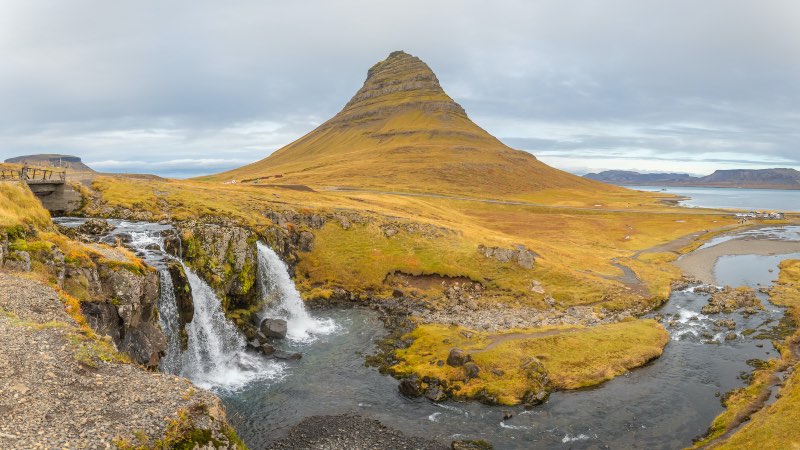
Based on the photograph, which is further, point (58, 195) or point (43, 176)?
point (58, 195)

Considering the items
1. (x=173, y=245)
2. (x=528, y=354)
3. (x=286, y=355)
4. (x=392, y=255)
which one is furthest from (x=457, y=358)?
(x=392, y=255)

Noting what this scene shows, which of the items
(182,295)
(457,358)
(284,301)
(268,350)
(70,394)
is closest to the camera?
(70,394)

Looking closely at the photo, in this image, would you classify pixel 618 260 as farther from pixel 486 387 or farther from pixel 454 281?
pixel 486 387

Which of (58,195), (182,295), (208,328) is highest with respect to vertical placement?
(58,195)

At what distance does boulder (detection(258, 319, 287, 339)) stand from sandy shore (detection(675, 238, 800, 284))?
70.8m

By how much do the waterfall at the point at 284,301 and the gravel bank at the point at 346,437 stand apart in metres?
17.8

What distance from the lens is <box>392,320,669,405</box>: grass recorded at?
41.2m

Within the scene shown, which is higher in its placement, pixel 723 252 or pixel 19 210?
pixel 19 210

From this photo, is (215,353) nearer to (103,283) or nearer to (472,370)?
(103,283)

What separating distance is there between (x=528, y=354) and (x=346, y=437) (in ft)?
69.7

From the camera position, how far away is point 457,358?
144 ft

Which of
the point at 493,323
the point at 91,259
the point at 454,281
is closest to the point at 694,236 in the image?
the point at 454,281

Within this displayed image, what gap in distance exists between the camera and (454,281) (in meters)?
71.2

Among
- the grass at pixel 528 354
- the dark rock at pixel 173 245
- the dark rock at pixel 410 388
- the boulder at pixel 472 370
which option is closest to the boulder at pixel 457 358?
the grass at pixel 528 354
